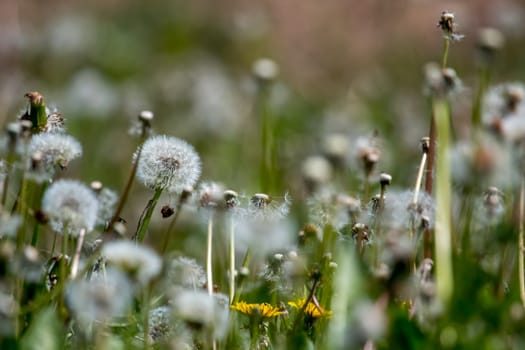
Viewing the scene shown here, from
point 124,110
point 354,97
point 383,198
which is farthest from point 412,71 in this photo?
point 383,198

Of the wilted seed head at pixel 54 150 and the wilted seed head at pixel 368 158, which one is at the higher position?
the wilted seed head at pixel 54 150

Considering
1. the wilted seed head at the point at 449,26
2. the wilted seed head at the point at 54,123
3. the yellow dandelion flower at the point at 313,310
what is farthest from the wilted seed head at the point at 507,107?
the wilted seed head at the point at 54,123

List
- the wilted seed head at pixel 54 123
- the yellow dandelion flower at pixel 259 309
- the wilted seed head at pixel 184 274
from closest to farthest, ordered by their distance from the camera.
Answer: the yellow dandelion flower at pixel 259 309 < the wilted seed head at pixel 184 274 < the wilted seed head at pixel 54 123

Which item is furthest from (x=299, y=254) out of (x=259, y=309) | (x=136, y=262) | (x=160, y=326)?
(x=136, y=262)

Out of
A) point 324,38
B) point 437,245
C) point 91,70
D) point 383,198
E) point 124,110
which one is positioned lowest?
point 437,245

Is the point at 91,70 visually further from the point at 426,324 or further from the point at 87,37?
the point at 426,324

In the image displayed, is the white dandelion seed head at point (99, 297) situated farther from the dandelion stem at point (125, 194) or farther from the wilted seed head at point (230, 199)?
the wilted seed head at point (230, 199)
